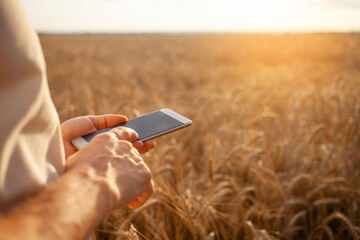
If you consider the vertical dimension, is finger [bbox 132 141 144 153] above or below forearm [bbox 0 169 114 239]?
below

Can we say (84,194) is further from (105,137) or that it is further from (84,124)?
(84,124)

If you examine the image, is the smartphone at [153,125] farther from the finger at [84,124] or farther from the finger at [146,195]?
the finger at [146,195]

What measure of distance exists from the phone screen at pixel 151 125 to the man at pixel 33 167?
34 centimetres

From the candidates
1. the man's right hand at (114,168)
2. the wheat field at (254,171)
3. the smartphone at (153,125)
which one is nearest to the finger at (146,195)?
the man's right hand at (114,168)

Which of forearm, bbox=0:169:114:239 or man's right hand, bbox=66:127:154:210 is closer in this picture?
forearm, bbox=0:169:114:239

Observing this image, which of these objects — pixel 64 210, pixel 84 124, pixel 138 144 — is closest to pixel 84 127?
pixel 84 124

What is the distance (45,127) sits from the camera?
18.4 inches

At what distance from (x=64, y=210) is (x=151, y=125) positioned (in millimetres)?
525

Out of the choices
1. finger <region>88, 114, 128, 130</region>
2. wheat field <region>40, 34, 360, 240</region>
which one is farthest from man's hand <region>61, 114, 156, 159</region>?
wheat field <region>40, 34, 360, 240</region>

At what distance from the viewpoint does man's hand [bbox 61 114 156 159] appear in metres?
0.83

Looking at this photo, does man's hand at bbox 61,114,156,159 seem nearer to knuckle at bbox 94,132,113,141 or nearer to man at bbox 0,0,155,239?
knuckle at bbox 94,132,113,141

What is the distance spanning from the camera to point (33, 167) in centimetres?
44

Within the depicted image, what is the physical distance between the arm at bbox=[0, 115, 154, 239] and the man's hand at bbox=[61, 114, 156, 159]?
8.5 inches

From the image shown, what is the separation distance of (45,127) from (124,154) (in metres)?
0.21
